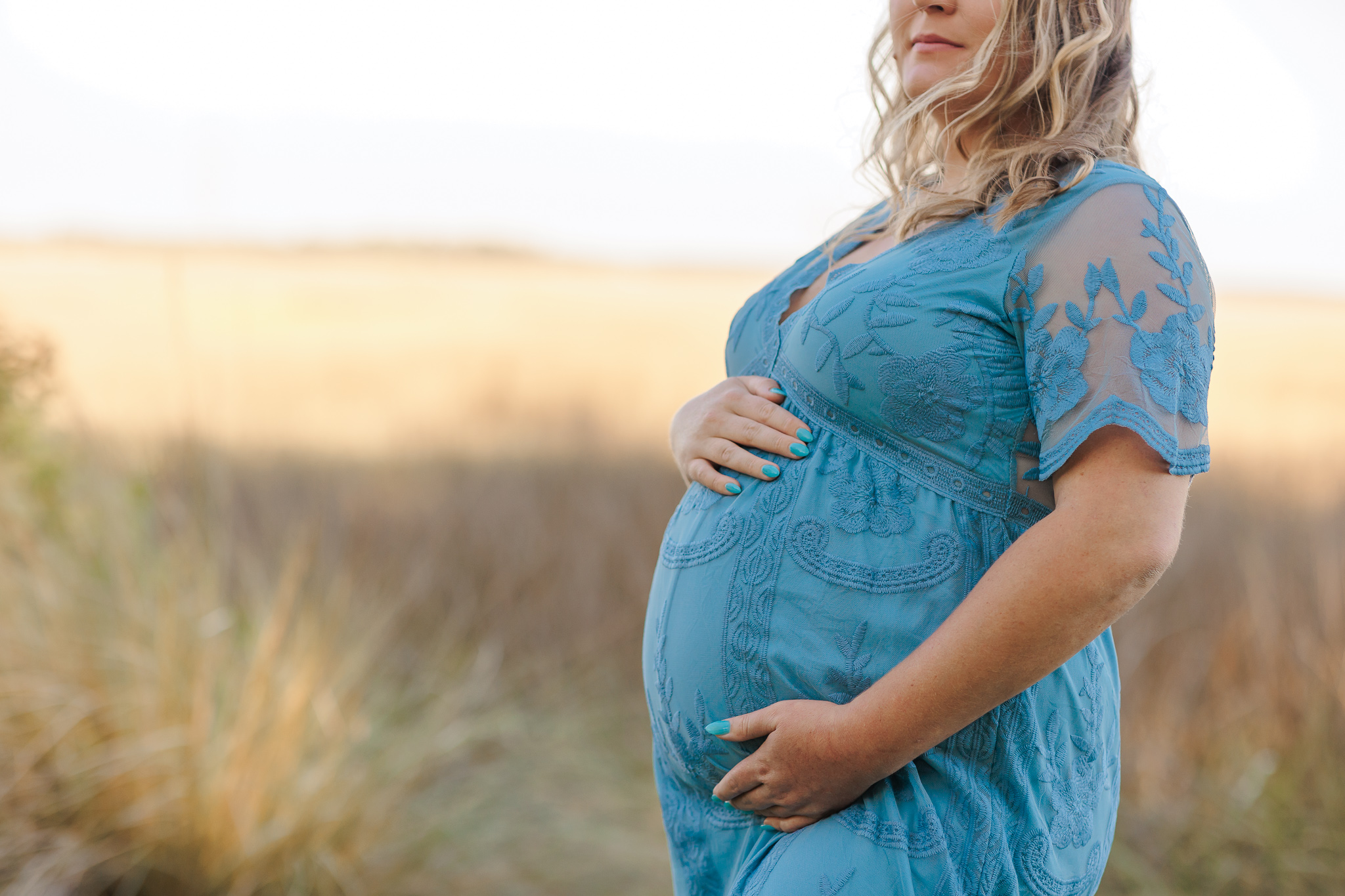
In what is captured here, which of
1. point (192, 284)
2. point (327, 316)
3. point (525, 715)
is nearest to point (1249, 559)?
point (525, 715)

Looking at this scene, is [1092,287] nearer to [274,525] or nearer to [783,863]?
[783,863]

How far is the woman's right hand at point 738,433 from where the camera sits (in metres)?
1.25

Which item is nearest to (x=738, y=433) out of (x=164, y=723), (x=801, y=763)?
(x=801, y=763)

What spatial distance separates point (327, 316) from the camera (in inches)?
292

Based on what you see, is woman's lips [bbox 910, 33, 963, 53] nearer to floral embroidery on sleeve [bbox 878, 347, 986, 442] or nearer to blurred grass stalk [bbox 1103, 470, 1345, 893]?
floral embroidery on sleeve [bbox 878, 347, 986, 442]

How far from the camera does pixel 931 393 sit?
108cm

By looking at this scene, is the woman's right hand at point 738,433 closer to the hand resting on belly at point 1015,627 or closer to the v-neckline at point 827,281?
the v-neckline at point 827,281

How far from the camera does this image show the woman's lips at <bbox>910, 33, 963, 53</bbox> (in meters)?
1.21

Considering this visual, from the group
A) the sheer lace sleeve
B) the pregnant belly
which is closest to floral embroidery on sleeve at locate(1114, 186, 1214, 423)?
the sheer lace sleeve

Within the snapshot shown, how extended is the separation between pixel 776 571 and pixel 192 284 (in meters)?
4.12

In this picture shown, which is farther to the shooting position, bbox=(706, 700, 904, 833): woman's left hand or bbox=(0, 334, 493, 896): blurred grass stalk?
bbox=(0, 334, 493, 896): blurred grass stalk

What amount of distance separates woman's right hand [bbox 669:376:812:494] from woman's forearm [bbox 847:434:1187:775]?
0.32m

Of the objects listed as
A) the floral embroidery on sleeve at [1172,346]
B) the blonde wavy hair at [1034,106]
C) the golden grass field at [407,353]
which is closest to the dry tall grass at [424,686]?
the golden grass field at [407,353]

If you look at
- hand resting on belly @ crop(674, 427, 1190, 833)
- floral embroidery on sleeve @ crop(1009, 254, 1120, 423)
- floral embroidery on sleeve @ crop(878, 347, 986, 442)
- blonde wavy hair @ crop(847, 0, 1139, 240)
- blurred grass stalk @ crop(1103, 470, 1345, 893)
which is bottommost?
blurred grass stalk @ crop(1103, 470, 1345, 893)
